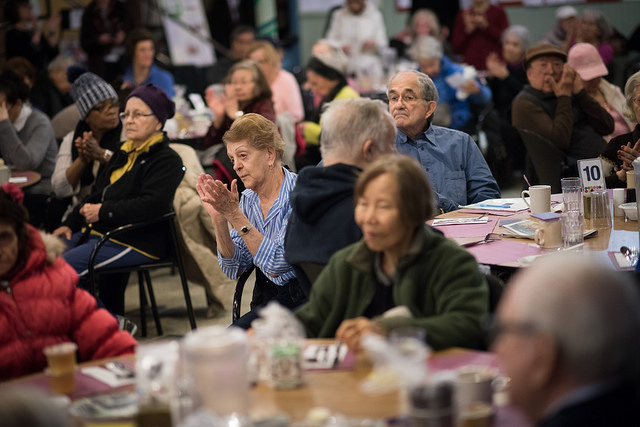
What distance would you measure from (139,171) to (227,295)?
115 centimetres

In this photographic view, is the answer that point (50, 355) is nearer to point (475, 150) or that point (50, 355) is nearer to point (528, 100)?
point (475, 150)

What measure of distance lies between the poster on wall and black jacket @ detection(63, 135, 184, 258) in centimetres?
681

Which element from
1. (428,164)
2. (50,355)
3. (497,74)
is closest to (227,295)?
(428,164)

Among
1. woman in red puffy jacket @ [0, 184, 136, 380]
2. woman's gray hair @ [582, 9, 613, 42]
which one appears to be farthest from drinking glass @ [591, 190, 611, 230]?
woman's gray hair @ [582, 9, 613, 42]

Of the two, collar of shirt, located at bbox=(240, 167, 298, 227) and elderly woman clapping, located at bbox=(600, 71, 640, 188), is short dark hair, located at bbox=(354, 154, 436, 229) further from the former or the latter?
elderly woman clapping, located at bbox=(600, 71, 640, 188)

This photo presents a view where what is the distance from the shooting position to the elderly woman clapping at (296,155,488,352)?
219cm

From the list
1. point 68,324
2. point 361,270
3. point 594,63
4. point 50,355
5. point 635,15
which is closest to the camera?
point 50,355

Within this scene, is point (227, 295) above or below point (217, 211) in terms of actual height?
below

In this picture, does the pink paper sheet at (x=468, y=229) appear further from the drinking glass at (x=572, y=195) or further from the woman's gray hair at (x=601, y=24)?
the woman's gray hair at (x=601, y=24)

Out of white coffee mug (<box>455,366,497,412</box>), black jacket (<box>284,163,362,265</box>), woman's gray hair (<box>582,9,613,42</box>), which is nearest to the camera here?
white coffee mug (<box>455,366,497,412</box>)

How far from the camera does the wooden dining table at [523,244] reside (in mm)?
3141

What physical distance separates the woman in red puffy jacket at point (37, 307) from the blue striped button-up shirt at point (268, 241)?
906mm

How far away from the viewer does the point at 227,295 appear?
5.46 metres

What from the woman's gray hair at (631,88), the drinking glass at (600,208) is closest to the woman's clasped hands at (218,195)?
the drinking glass at (600,208)
